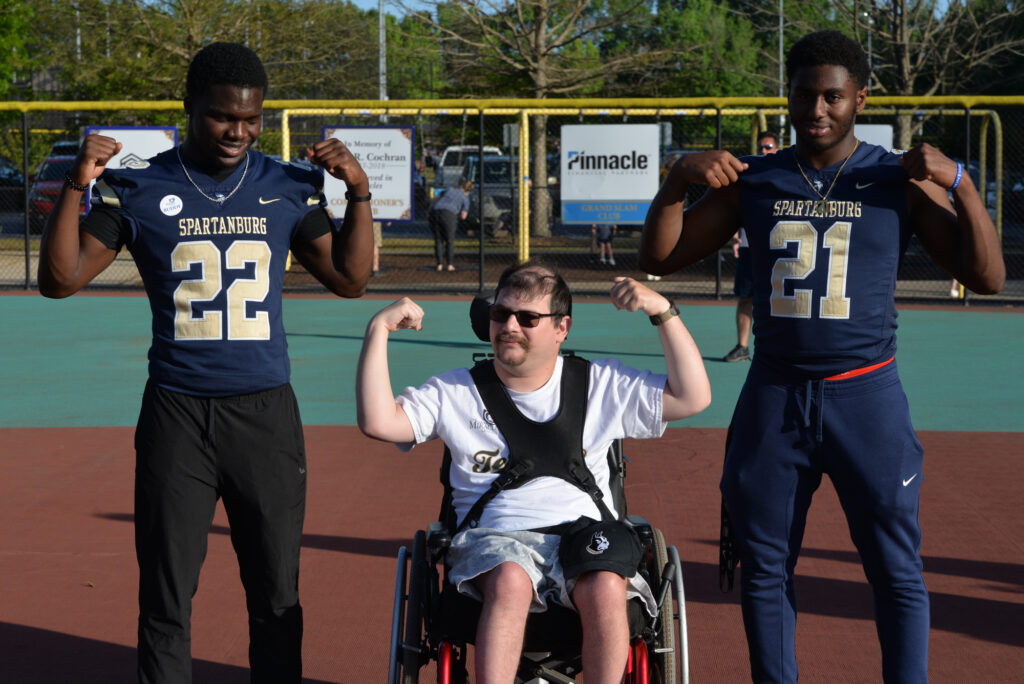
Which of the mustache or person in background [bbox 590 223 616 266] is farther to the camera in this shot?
person in background [bbox 590 223 616 266]

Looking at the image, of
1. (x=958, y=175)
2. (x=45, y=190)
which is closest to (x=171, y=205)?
(x=958, y=175)

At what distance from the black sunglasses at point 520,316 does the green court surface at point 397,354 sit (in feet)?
16.3

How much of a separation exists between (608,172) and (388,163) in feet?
9.32

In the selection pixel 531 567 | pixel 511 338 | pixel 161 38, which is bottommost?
pixel 531 567

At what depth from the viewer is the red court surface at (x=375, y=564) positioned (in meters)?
4.32

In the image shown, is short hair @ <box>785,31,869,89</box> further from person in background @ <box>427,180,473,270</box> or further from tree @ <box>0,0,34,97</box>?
tree @ <box>0,0,34,97</box>

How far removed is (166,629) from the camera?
3445mm

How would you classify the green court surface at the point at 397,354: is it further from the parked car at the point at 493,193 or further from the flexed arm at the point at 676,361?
the parked car at the point at 493,193

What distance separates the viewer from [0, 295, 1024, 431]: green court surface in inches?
348

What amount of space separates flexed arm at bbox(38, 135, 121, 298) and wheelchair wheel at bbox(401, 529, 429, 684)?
1.15 meters

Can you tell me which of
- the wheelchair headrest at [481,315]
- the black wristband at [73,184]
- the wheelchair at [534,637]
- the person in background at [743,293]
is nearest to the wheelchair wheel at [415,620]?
the wheelchair at [534,637]

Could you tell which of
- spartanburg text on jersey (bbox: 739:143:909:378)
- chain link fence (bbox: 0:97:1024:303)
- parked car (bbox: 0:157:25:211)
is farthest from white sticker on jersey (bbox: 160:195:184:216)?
parked car (bbox: 0:157:25:211)

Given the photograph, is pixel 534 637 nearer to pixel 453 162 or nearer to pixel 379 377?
pixel 379 377

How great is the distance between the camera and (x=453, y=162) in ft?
105
